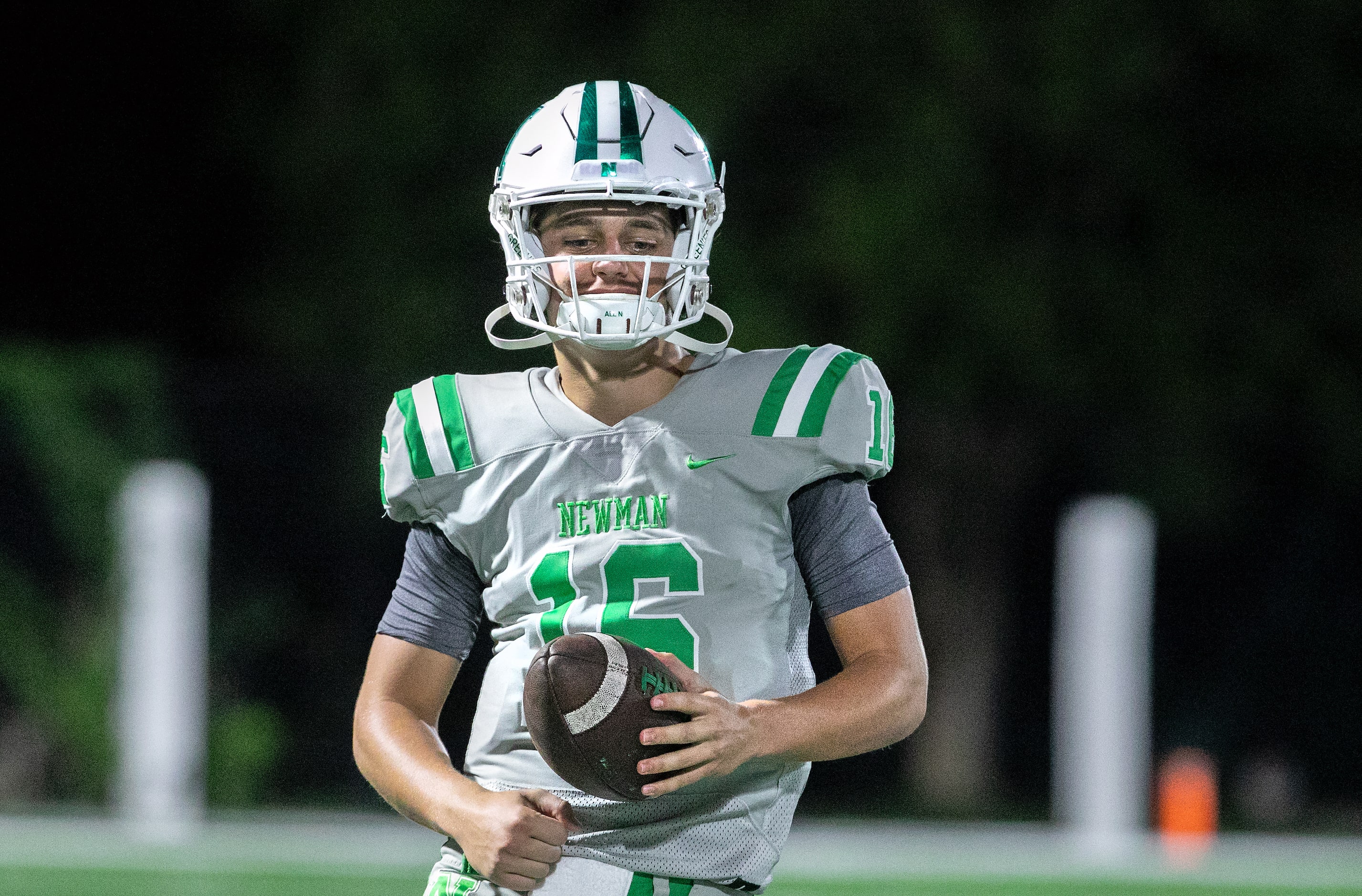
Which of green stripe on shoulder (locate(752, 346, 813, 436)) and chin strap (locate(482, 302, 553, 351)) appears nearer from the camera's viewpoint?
green stripe on shoulder (locate(752, 346, 813, 436))

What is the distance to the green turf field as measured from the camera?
6523 millimetres

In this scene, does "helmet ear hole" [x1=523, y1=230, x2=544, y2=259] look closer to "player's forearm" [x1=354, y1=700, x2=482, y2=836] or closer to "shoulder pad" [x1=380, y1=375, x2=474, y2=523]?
"shoulder pad" [x1=380, y1=375, x2=474, y2=523]

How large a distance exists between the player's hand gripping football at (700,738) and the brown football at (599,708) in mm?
13

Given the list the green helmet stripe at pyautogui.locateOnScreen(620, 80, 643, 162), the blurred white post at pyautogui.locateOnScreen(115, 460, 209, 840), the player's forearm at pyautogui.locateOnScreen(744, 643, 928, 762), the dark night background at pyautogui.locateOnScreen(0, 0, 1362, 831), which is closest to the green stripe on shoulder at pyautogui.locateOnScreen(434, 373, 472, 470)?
the green helmet stripe at pyautogui.locateOnScreen(620, 80, 643, 162)

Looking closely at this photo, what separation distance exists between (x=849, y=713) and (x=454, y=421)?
59 cm

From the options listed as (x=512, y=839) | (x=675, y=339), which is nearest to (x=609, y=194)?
(x=675, y=339)

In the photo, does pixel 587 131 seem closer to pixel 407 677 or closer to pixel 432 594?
pixel 432 594

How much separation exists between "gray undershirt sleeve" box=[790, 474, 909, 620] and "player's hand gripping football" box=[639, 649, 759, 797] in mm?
246

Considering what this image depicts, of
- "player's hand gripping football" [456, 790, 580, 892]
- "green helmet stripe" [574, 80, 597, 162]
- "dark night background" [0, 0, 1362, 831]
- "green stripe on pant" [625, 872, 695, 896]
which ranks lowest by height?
"green stripe on pant" [625, 872, 695, 896]

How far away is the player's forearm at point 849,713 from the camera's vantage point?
80.3 inches

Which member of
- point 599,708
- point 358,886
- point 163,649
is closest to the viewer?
point 599,708

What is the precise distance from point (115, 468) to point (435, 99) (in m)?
2.92

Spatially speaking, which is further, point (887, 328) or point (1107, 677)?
point (887, 328)

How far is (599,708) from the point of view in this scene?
6.38ft
